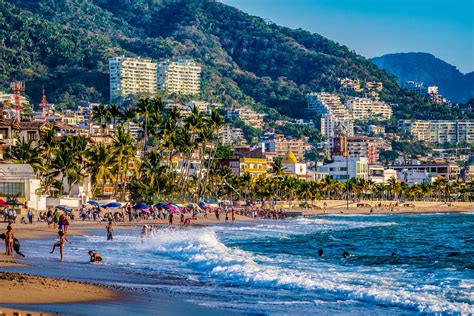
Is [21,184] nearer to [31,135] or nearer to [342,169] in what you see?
[31,135]

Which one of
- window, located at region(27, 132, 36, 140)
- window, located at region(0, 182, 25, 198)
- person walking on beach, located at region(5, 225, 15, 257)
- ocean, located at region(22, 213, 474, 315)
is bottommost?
ocean, located at region(22, 213, 474, 315)

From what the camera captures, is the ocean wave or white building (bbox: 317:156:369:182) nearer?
the ocean wave

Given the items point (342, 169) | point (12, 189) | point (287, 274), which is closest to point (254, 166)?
point (342, 169)

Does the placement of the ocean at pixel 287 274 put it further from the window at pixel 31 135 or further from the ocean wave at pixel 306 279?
Result: the window at pixel 31 135

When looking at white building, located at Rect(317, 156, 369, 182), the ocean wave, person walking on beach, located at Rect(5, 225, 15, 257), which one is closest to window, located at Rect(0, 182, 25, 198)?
the ocean wave

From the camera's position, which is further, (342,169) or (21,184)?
(342,169)

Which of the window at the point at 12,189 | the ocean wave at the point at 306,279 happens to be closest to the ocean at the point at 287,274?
the ocean wave at the point at 306,279

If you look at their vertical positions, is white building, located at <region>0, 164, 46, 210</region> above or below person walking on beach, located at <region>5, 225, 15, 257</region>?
above

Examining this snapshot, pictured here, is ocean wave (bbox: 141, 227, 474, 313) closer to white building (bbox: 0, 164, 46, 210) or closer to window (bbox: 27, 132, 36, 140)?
white building (bbox: 0, 164, 46, 210)
